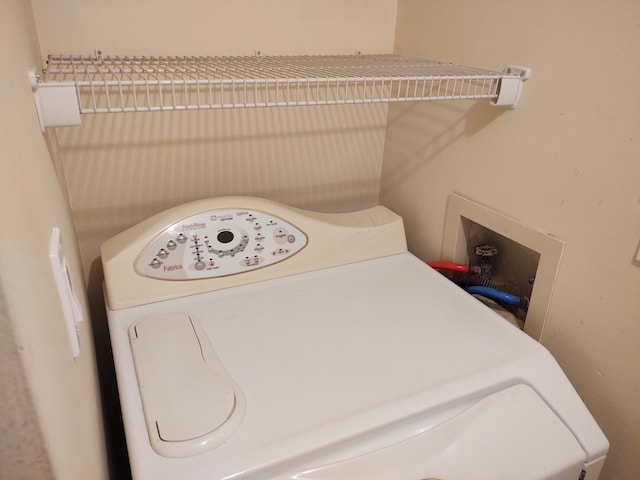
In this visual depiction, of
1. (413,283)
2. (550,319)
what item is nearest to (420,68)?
(413,283)

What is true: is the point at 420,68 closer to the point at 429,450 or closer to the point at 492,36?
the point at 492,36

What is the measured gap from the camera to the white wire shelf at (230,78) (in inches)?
25.6

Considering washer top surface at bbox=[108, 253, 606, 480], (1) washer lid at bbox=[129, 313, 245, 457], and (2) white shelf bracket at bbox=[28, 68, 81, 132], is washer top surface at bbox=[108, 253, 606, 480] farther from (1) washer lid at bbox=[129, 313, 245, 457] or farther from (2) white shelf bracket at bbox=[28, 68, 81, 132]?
(2) white shelf bracket at bbox=[28, 68, 81, 132]

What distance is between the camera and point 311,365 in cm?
71

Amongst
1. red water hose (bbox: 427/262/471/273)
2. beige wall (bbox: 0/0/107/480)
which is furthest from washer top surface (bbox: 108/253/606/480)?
beige wall (bbox: 0/0/107/480)

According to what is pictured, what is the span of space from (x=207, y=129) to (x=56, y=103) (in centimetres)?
45

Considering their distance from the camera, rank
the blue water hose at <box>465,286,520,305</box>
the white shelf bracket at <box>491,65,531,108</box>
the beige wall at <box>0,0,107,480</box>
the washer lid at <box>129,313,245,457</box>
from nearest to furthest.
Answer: the beige wall at <box>0,0,107,480</box> → the washer lid at <box>129,313,245,457</box> → the white shelf bracket at <box>491,65,531,108</box> → the blue water hose at <box>465,286,520,305</box>

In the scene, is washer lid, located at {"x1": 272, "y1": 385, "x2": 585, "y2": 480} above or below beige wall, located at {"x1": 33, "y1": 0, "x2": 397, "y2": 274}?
below

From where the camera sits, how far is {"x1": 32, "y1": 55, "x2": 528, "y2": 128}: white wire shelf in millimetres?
651

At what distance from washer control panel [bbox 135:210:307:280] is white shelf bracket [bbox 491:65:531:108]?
0.47 metres

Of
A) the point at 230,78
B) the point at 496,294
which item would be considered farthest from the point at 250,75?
the point at 496,294

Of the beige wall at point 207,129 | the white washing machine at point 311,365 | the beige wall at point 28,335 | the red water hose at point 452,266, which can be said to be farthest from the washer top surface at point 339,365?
the beige wall at point 207,129

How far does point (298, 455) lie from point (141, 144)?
29.3 inches

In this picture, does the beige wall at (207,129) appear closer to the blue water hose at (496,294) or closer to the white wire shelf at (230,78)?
the white wire shelf at (230,78)
